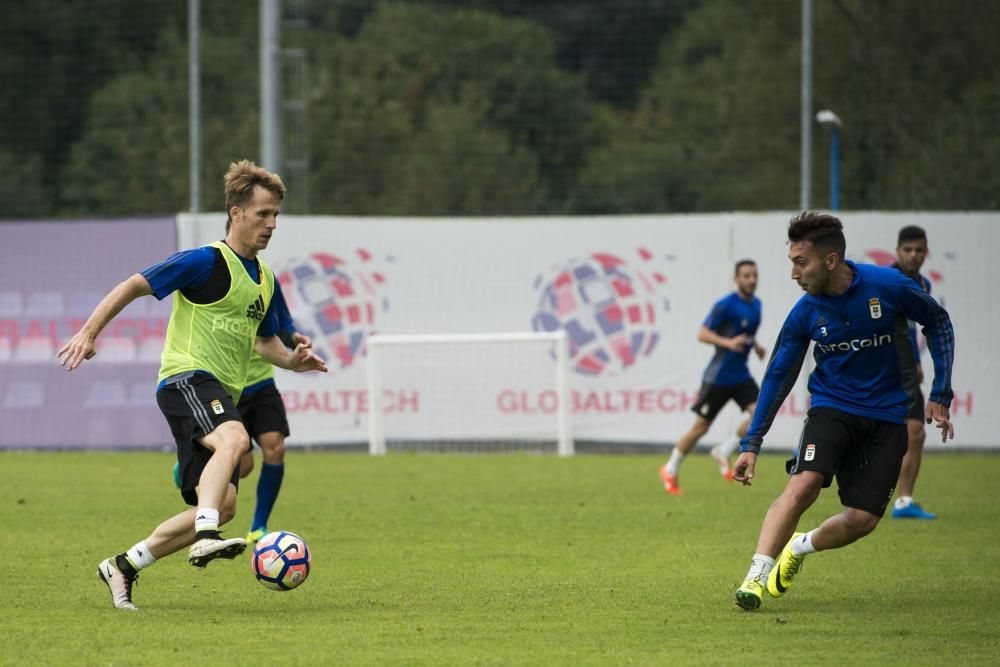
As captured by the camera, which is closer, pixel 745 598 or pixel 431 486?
pixel 745 598

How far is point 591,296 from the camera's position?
753 inches

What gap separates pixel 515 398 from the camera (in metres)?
19.1

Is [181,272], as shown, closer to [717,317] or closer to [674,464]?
[674,464]

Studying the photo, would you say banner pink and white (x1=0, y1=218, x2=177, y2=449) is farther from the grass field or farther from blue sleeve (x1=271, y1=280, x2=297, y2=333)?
blue sleeve (x1=271, y1=280, x2=297, y2=333)

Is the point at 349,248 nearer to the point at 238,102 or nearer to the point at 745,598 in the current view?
the point at 745,598

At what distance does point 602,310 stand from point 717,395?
4.21m

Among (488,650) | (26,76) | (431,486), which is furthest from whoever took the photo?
(26,76)

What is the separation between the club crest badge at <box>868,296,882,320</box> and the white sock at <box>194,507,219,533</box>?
332 cm

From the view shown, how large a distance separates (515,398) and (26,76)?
2219 cm

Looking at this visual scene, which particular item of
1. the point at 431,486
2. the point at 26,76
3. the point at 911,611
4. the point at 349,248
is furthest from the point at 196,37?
the point at 911,611

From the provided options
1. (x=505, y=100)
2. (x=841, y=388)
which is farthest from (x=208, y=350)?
(x=505, y=100)

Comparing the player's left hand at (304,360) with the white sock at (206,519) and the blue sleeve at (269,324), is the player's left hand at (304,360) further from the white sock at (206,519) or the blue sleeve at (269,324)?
the white sock at (206,519)

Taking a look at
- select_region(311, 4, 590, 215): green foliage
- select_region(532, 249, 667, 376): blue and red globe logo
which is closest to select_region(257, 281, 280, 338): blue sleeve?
select_region(532, 249, 667, 376): blue and red globe logo

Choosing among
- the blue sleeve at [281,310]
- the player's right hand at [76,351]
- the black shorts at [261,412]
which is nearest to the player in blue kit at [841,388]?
the blue sleeve at [281,310]
